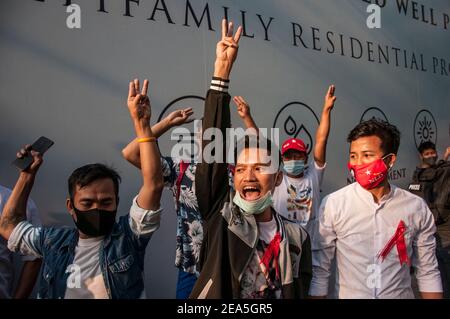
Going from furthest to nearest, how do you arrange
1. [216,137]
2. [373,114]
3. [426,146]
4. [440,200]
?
[426,146] < [373,114] < [440,200] < [216,137]

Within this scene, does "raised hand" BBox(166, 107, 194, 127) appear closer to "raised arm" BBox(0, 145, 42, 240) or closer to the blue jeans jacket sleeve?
"raised arm" BBox(0, 145, 42, 240)

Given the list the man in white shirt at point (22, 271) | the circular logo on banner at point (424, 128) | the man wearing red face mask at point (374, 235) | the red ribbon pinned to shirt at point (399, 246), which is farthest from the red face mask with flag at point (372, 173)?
the circular logo on banner at point (424, 128)

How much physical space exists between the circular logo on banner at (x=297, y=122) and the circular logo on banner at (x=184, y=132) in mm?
694

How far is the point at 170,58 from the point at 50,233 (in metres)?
1.39

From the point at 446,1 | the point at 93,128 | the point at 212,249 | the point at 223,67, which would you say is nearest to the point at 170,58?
the point at 93,128

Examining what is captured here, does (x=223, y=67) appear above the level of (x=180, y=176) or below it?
above

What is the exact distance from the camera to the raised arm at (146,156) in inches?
58.2

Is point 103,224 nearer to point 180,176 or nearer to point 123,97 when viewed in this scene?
point 180,176

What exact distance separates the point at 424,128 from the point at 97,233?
3.97 m

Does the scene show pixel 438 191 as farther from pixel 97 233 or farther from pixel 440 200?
pixel 97 233

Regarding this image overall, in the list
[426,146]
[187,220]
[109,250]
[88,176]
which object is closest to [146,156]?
[88,176]

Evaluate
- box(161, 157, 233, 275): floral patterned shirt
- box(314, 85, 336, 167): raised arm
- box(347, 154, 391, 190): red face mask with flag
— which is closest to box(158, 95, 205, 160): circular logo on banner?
box(161, 157, 233, 275): floral patterned shirt

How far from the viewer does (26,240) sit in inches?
63.6

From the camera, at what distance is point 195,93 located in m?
2.69
